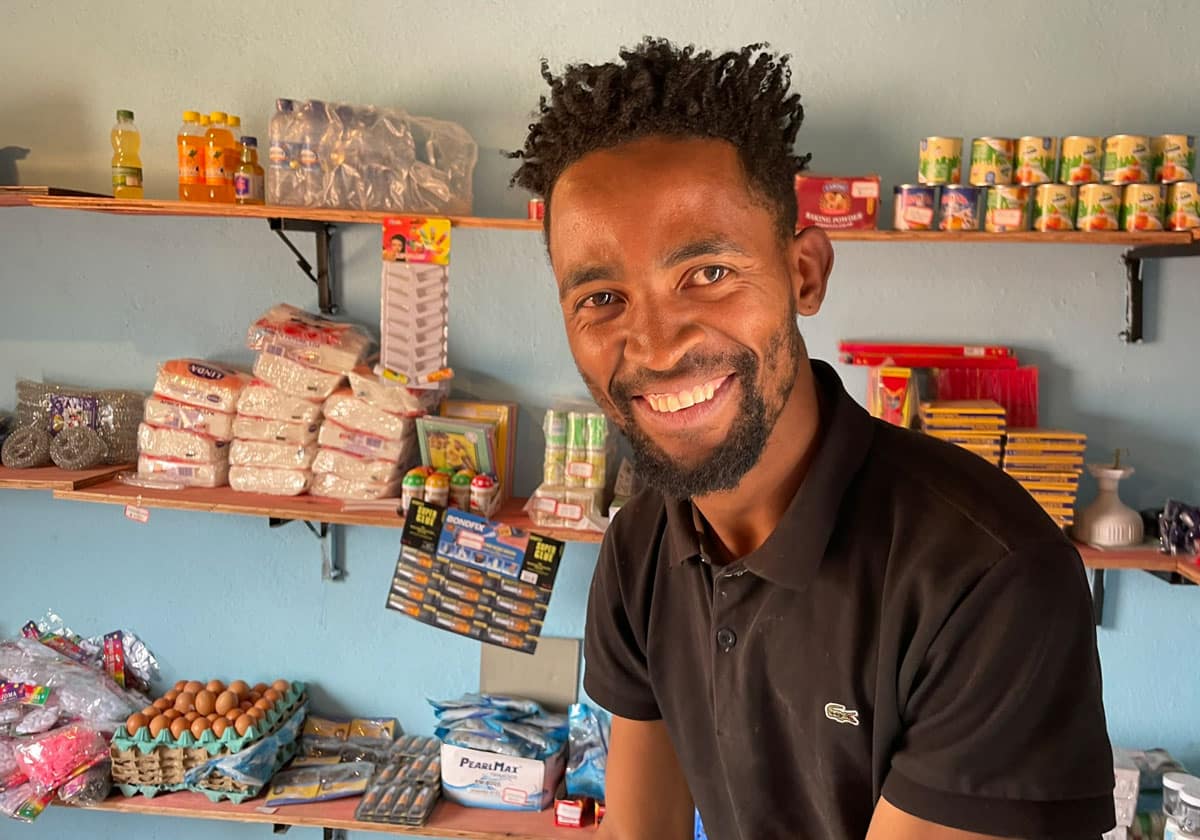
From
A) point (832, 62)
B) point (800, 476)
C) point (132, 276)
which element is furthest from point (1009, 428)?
point (132, 276)

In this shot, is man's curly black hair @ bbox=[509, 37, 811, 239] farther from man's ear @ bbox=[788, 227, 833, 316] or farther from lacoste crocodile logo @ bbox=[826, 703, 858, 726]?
lacoste crocodile logo @ bbox=[826, 703, 858, 726]

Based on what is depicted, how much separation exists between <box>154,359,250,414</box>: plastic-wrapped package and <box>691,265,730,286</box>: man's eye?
1.57 m

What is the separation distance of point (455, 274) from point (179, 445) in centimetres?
77

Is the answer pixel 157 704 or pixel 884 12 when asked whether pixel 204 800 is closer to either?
pixel 157 704

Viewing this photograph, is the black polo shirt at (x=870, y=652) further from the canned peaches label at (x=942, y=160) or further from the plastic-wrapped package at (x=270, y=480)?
the plastic-wrapped package at (x=270, y=480)

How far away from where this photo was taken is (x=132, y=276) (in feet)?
7.75

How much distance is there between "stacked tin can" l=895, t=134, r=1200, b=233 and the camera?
1.81m

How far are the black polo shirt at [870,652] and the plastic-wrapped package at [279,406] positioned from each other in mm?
1150

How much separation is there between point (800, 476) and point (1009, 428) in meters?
1.24

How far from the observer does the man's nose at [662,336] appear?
2.99 ft

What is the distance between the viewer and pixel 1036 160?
1831 mm

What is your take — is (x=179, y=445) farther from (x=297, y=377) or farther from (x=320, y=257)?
(x=320, y=257)

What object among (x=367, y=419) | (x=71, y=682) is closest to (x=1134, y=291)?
(x=367, y=419)

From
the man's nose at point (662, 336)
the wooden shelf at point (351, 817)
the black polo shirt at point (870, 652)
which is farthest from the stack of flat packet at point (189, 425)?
the man's nose at point (662, 336)
